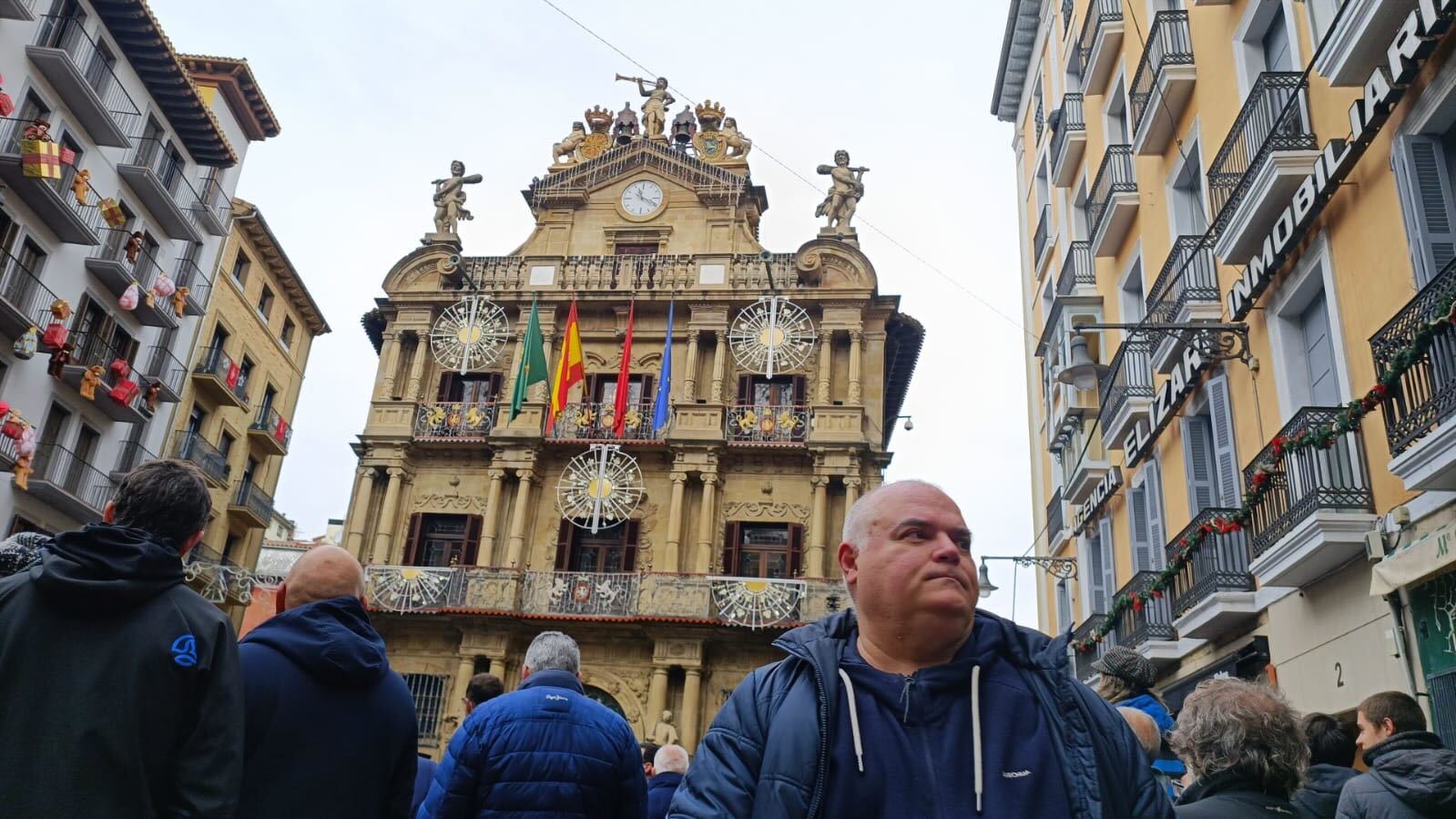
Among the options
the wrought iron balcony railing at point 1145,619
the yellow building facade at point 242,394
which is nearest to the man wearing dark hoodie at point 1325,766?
the wrought iron balcony railing at point 1145,619

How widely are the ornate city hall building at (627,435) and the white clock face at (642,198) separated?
0.06 m

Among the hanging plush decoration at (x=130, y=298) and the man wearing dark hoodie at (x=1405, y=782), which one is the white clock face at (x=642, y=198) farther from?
the man wearing dark hoodie at (x=1405, y=782)

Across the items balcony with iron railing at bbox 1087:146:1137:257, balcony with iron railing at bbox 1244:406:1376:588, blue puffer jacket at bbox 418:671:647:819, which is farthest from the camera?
balcony with iron railing at bbox 1087:146:1137:257

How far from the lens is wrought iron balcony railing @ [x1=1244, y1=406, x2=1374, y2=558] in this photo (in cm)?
930

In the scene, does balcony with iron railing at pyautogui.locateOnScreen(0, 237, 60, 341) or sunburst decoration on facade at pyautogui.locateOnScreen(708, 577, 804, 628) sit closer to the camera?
balcony with iron railing at pyautogui.locateOnScreen(0, 237, 60, 341)

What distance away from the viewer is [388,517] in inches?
1001

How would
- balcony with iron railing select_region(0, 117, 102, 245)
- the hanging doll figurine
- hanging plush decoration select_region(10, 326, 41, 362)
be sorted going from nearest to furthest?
1. balcony with iron railing select_region(0, 117, 102, 245)
2. hanging plush decoration select_region(10, 326, 41, 362)
3. the hanging doll figurine

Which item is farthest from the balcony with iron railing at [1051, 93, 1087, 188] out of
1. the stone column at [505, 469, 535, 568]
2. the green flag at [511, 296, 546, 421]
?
the stone column at [505, 469, 535, 568]

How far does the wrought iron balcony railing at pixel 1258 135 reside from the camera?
10711 mm

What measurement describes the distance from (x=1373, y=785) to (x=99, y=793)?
4.73 m

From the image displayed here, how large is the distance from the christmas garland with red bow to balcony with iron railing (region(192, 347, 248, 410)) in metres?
26.8

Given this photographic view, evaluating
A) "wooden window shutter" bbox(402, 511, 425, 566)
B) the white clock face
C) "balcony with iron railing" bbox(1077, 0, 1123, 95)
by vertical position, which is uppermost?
the white clock face

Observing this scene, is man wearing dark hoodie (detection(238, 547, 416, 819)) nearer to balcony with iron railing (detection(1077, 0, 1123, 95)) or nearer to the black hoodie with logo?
the black hoodie with logo

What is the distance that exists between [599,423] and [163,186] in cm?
1428
